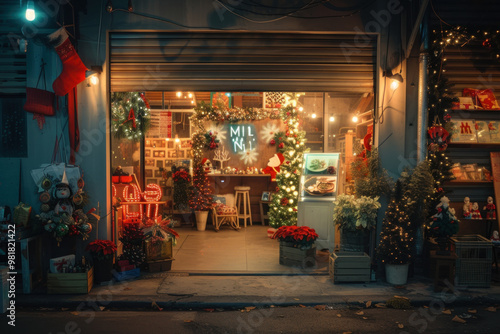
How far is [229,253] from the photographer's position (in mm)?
8852

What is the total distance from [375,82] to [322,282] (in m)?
3.95

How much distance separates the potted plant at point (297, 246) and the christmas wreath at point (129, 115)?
16.7 feet

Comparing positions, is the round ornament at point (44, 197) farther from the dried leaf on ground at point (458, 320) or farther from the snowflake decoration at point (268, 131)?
the snowflake decoration at point (268, 131)

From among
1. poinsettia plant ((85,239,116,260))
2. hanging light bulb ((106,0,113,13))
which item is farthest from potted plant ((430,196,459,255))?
hanging light bulb ((106,0,113,13))

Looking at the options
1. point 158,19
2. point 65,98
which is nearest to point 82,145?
point 65,98

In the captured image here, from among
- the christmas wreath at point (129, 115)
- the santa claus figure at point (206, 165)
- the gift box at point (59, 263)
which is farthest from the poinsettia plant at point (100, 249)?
the santa claus figure at point (206, 165)

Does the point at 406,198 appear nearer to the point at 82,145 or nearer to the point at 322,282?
the point at 322,282

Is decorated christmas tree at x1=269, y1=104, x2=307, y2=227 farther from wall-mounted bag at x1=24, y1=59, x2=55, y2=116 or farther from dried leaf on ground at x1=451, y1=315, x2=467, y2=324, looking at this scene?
wall-mounted bag at x1=24, y1=59, x2=55, y2=116

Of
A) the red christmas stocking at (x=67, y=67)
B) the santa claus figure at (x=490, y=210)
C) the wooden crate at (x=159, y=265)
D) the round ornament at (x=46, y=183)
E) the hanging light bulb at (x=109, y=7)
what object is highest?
the hanging light bulb at (x=109, y=7)

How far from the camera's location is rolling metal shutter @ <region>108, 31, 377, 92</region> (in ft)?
24.6

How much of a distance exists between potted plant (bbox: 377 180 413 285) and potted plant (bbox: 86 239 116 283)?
4.73m

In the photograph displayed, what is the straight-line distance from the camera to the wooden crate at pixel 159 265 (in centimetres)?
738

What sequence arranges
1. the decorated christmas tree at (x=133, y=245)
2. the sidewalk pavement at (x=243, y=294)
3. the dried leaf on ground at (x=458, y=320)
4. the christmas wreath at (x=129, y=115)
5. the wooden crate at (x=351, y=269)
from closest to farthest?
1. the dried leaf on ground at (x=458, y=320)
2. the sidewalk pavement at (x=243, y=294)
3. the wooden crate at (x=351, y=269)
4. the decorated christmas tree at (x=133, y=245)
5. the christmas wreath at (x=129, y=115)

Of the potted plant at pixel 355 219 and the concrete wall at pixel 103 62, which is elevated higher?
the concrete wall at pixel 103 62
